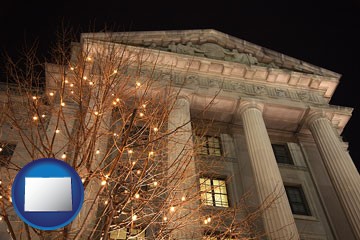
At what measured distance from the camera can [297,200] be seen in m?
21.3

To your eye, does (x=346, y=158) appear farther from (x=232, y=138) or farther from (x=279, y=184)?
(x=232, y=138)

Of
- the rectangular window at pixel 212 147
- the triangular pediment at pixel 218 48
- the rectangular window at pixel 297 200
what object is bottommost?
the rectangular window at pixel 297 200

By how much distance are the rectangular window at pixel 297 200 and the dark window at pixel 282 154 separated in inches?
89.1

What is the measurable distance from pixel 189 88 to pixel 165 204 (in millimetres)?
13776

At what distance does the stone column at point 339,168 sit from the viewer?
1750 cm

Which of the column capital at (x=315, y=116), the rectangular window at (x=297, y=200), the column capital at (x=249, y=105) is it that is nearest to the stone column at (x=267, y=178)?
the column capital at (x=249, y=105)

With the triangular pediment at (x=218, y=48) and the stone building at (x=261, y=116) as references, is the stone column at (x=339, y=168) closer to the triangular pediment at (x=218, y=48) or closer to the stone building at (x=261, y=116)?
the stone building at (x=261, y=116)

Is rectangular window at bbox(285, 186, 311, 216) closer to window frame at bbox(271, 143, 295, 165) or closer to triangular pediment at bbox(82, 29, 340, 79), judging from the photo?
window frame at bbox(271, 143, 295, 165)

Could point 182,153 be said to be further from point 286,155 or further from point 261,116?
point 286,155

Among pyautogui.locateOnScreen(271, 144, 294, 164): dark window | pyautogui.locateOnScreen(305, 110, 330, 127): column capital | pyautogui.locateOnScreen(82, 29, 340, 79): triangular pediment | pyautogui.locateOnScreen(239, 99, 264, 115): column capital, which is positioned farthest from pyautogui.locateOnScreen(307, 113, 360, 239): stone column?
pyautogui.locateOnScreen(82, 29, 340, 79): triangular pediment

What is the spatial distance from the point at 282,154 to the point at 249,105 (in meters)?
4.86

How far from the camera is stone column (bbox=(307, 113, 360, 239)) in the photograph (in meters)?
17.5

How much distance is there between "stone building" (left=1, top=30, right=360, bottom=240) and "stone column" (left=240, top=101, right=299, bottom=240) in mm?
81

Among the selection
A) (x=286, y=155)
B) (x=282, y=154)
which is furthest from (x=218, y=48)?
(x=286, y=155)
